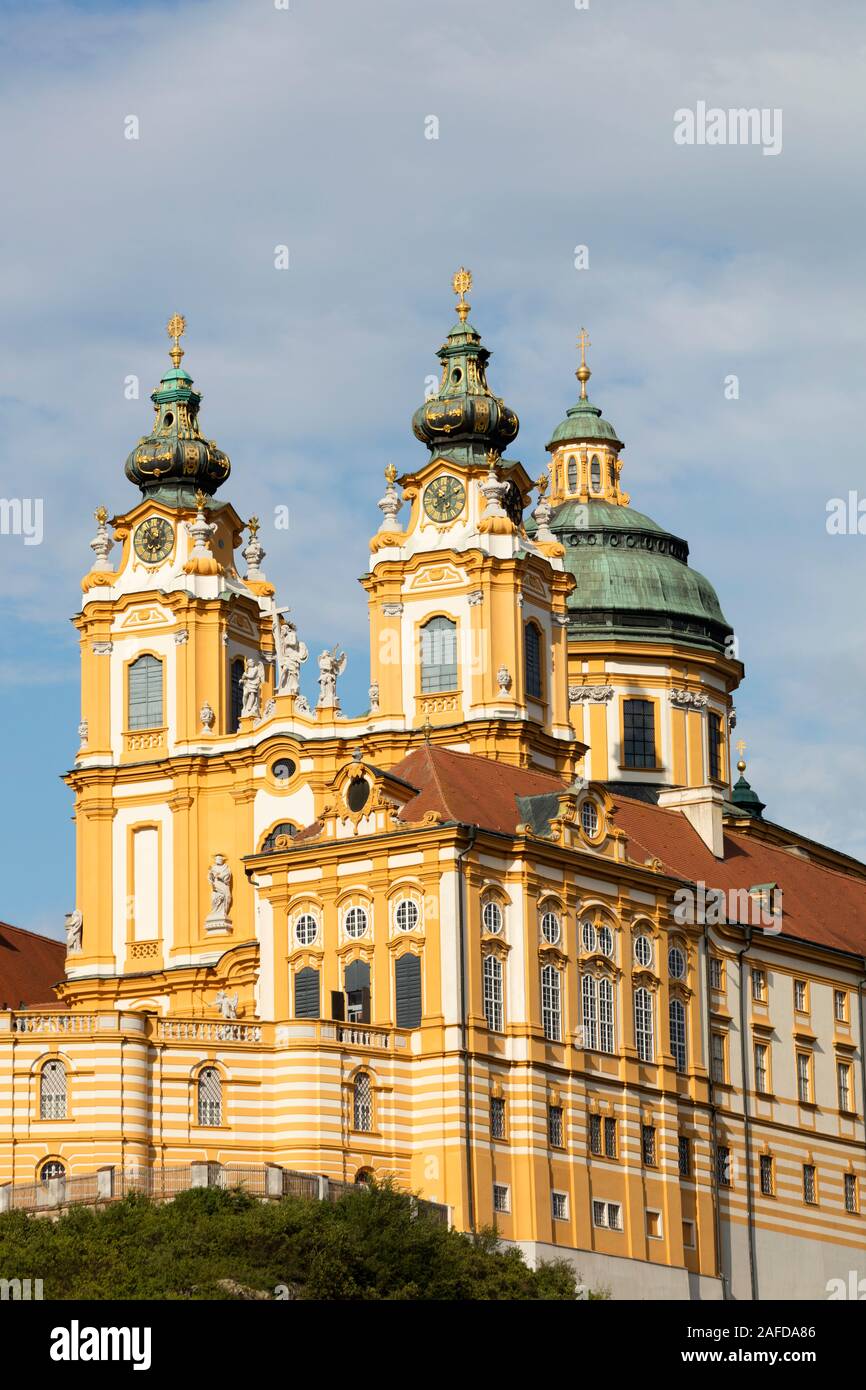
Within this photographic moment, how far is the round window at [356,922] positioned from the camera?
297 feet

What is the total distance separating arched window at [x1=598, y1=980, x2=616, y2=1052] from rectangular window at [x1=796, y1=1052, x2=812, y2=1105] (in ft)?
35.7

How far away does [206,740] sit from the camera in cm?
11244

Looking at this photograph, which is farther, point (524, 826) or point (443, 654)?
point (443, 654)

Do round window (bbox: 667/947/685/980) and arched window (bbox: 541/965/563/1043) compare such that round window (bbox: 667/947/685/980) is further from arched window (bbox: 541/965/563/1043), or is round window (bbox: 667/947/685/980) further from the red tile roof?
the red tile roof

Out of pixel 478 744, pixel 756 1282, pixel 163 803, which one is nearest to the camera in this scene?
pixel 756 1282

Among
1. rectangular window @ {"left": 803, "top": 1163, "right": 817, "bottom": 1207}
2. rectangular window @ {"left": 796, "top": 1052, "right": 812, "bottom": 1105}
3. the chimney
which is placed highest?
the chimney

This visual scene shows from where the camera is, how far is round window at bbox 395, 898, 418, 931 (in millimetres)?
89150

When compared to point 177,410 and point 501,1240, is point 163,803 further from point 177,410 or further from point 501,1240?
point 501,1240

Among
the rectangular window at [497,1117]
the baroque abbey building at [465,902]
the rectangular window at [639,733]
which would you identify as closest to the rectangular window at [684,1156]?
the baroque abbey building at [465,902]

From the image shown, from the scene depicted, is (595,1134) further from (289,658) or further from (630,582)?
(630,582)

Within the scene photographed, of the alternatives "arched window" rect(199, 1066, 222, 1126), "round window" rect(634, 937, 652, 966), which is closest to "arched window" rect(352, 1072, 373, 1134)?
"arched window" rect(199, 1066, 222, 1126)

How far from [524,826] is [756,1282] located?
15.9 metres
